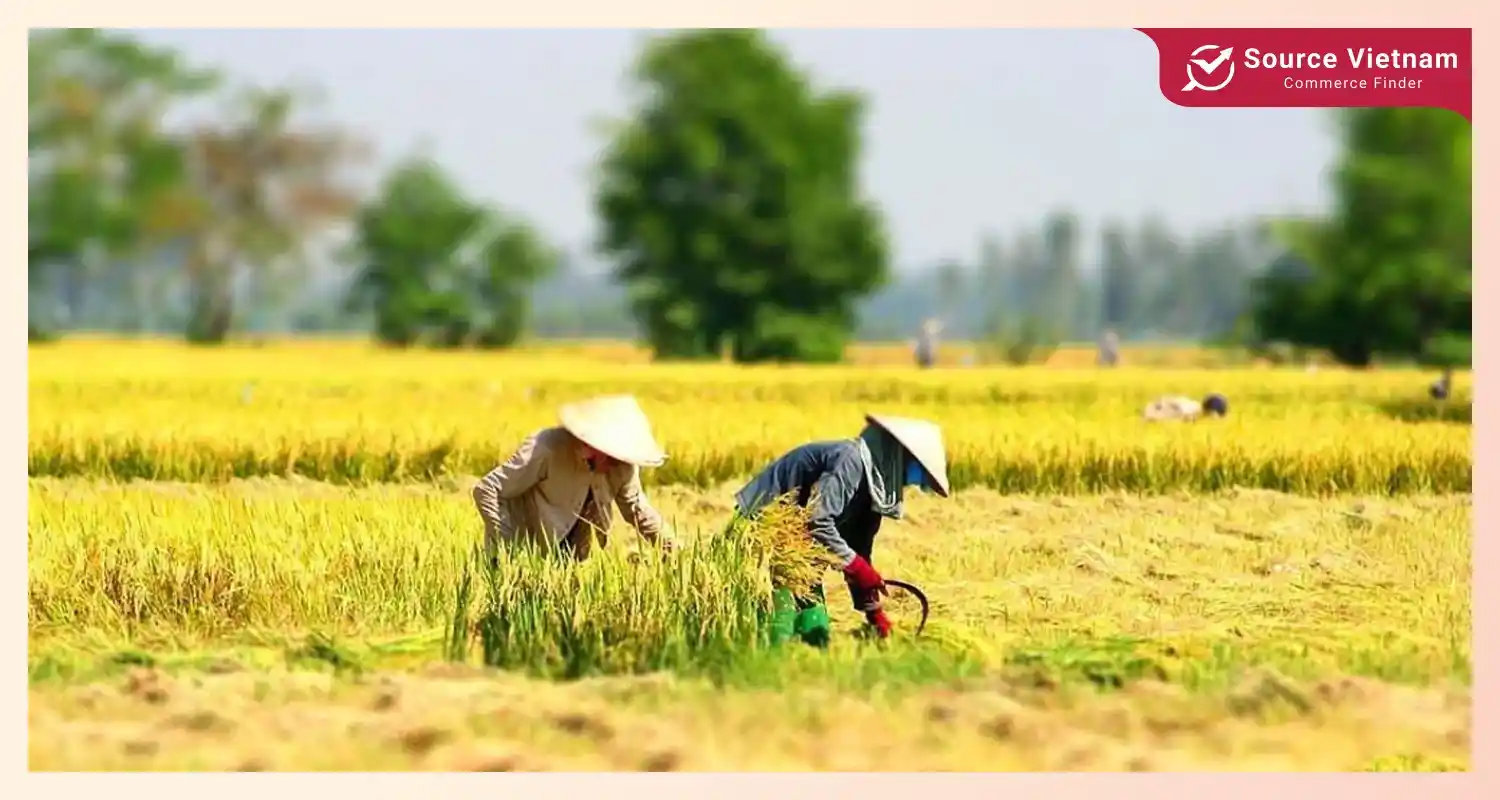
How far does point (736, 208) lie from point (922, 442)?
61.7ft

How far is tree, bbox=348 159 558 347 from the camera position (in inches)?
1002

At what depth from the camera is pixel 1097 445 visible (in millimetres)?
11172

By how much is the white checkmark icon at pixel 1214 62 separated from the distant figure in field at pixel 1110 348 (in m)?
16.8

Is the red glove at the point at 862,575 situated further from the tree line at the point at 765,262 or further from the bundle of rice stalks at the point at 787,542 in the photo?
the tree line at the point at 765,262

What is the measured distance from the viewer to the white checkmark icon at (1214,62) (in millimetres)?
8203

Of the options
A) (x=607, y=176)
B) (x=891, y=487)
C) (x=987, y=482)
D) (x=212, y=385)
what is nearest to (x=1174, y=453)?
(x=987, y=482)

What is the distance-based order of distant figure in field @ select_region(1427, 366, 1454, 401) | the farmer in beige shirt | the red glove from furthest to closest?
distant figure in field @ select_region(1427, 366, 1454, 401)
the farmer in beige shirt
the red glove

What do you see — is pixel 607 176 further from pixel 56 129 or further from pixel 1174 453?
pixel 1174 453

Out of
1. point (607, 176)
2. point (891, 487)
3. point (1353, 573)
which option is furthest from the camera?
point (607, 176)

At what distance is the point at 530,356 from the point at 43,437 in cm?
1141

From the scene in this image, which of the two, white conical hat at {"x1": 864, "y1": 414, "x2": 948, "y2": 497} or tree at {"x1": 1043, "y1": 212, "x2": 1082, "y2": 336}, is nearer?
white conical hat at {"x1": 864, "y1": 414, "x2": 948, "y2": 497}

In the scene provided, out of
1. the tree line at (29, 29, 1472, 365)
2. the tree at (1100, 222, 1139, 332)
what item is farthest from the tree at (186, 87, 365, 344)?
the tree at (1100, 222, 1139, 332)

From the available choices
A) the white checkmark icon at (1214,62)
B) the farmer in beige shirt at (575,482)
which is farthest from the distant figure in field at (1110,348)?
the farmer in beige shirt at (575,482)

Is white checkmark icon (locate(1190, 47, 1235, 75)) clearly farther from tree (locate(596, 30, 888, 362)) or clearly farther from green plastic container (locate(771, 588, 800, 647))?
tree (locate(596, 30, 888, 362))
